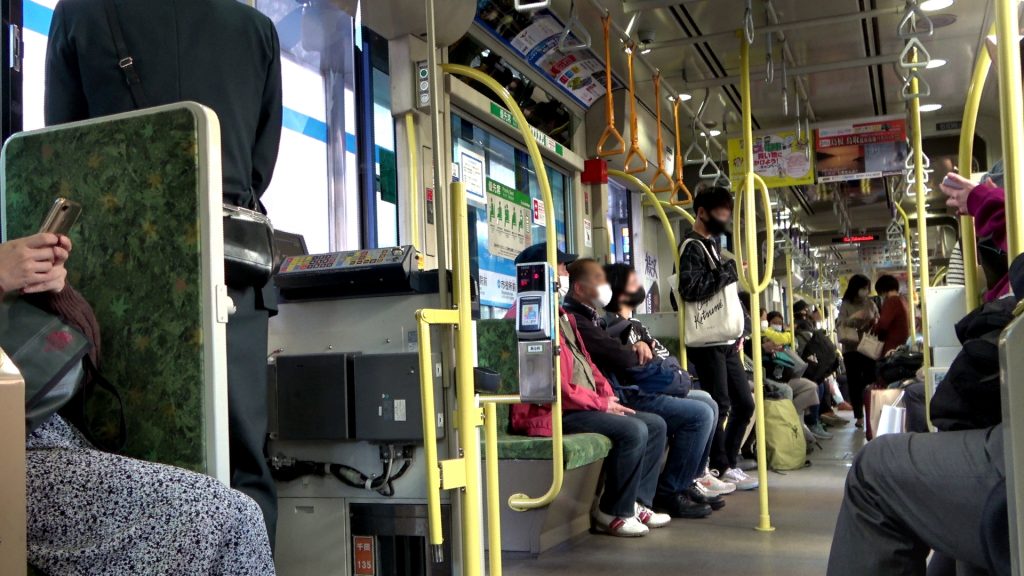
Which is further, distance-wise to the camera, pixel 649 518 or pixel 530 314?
pixel 649 518

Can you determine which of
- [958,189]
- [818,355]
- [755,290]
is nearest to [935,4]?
[818,355]

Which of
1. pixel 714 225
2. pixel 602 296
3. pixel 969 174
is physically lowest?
pixel 602 296

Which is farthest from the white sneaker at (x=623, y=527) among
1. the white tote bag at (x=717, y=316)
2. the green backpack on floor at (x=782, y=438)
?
the green backpack on floor at (x=782, y=438)

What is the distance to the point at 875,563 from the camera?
5.40ft

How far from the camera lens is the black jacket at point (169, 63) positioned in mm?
2189

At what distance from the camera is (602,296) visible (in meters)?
4.59

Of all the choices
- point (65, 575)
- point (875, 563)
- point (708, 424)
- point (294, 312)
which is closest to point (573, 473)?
point (708, 424)

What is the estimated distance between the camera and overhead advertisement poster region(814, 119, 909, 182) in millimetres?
9609

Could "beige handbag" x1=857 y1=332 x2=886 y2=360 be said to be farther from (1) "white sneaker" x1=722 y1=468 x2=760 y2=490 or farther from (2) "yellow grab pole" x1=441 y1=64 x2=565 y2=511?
(2) "yellow grab pole" x1=441 y1=64 x2=565 y2=511

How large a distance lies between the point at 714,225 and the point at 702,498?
1.40 metres

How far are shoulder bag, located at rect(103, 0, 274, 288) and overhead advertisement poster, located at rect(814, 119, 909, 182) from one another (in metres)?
8.50

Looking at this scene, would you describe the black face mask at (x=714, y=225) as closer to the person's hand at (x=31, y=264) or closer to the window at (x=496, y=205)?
the window at (x=496, y=205)

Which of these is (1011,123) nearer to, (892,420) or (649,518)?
(892,420)

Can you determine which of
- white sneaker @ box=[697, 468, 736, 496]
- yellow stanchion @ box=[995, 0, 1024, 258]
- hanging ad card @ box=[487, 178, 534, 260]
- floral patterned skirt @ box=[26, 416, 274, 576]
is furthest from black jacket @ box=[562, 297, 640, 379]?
floral patterned skirt @ box=[26, 416, 274, 576]
